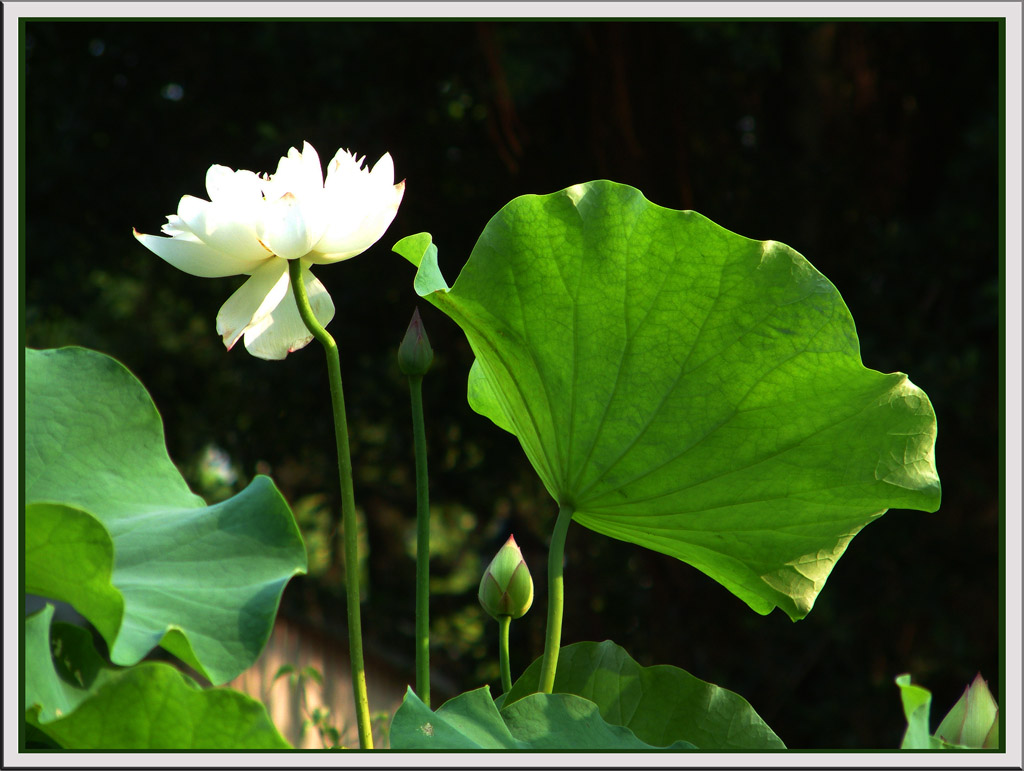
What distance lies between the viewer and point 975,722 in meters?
0.40

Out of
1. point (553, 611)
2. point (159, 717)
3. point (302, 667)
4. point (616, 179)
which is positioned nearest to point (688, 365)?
point (553, 611)

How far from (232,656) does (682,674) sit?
0.22m

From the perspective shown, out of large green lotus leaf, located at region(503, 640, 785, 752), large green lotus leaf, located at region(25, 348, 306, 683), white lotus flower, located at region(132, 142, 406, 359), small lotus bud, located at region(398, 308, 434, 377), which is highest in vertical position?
white lotus flower, located at region(132, 142, 406, 359)

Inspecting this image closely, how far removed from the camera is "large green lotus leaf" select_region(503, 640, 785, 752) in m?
0.46

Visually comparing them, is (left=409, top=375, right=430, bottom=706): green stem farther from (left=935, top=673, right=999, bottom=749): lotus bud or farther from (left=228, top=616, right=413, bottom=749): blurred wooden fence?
(left=228, top=616, right=413, bottom=749): blurred wooden fence

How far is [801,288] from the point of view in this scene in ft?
1.42

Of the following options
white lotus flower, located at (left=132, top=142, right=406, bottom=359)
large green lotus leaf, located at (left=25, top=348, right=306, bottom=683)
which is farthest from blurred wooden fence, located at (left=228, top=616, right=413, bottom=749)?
white lotus flower, located at (left=132, top=142, right=406, bottom=359)

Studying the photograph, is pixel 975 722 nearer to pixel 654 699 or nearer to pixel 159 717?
pixel 654 699

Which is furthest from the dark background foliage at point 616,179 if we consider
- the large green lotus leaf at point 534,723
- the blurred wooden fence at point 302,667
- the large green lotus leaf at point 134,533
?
the large green lotus leaf at point 534,723

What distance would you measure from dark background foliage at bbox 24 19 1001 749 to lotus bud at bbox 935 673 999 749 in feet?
5.00

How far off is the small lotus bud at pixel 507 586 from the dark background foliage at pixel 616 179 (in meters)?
1.53

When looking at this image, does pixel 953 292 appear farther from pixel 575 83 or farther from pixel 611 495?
pixel 611 495

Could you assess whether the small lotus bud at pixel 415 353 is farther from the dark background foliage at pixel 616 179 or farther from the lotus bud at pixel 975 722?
the dark background foliage at pixel 616 179

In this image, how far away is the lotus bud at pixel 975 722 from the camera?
15.7 inches
